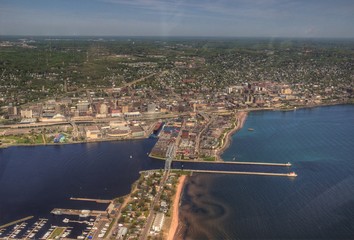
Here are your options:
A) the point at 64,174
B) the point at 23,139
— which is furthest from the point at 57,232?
the point at 23,139

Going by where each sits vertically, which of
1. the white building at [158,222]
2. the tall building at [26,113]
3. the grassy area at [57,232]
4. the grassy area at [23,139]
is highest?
the tall building at [26,113]

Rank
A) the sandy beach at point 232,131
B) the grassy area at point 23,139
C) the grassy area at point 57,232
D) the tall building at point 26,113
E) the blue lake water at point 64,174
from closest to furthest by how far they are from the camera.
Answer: the grassy area at point 57,232 < the blue lake water at point 64,174 < the sandy beach at point 232,131 < the grassy area at point 23,139 < the tall building at point 26,113

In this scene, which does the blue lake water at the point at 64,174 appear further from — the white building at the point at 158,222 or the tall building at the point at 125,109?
the tall building at the point at 125,109

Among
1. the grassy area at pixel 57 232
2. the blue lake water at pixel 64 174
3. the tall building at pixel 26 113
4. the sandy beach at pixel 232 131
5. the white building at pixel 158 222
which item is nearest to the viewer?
the grassy area at pixel 57 232

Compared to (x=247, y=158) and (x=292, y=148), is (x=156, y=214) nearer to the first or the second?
(x=247, y=158)

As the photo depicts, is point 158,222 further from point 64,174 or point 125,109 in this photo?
point 125,109

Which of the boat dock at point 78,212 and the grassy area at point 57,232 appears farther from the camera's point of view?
the boat dock at point 78,212

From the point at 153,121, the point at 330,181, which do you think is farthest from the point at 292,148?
the point at 153,121

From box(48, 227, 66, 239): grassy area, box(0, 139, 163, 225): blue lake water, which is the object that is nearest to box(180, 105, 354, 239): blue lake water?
box(0, 139, 163, 225): blue lake water

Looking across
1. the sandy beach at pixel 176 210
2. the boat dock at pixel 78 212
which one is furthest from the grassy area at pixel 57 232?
the sandy beach at pixel 176 210
